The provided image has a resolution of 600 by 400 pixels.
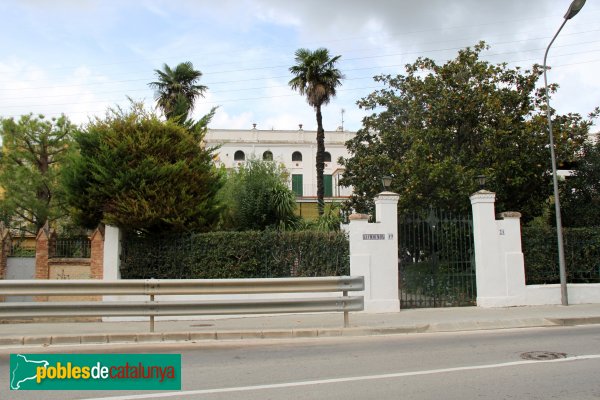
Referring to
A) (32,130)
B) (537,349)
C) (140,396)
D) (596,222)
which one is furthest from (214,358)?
(32,130)

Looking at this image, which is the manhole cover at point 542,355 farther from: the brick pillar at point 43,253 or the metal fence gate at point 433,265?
the brick pillar at point 43,253

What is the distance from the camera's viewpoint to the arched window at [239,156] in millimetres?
52084

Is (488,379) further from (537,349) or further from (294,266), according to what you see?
(294,266)

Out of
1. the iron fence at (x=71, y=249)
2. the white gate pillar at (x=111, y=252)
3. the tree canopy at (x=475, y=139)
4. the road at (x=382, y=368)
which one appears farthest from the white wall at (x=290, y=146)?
the road at (x=382, y=368)

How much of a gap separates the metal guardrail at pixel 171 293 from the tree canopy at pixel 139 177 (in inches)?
149

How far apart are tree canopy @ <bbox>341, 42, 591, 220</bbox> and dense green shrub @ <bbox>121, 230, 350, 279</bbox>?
4.92 metres

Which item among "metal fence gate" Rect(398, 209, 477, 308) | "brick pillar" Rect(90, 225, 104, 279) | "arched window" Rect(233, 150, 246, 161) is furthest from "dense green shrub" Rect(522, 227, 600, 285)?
"arched window" Rect(233, 150, 246, 161)

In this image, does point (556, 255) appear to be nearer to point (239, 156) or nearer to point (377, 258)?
point (377, 258)

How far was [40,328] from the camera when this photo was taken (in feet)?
33.0

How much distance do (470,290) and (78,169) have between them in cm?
1134

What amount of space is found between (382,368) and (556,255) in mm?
9925

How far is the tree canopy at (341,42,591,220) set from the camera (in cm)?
1675

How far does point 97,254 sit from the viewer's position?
14.0 metres

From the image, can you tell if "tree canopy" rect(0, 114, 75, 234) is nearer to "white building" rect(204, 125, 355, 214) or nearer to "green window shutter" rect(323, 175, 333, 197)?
"white building" rect(204, 125, 355, 214)
